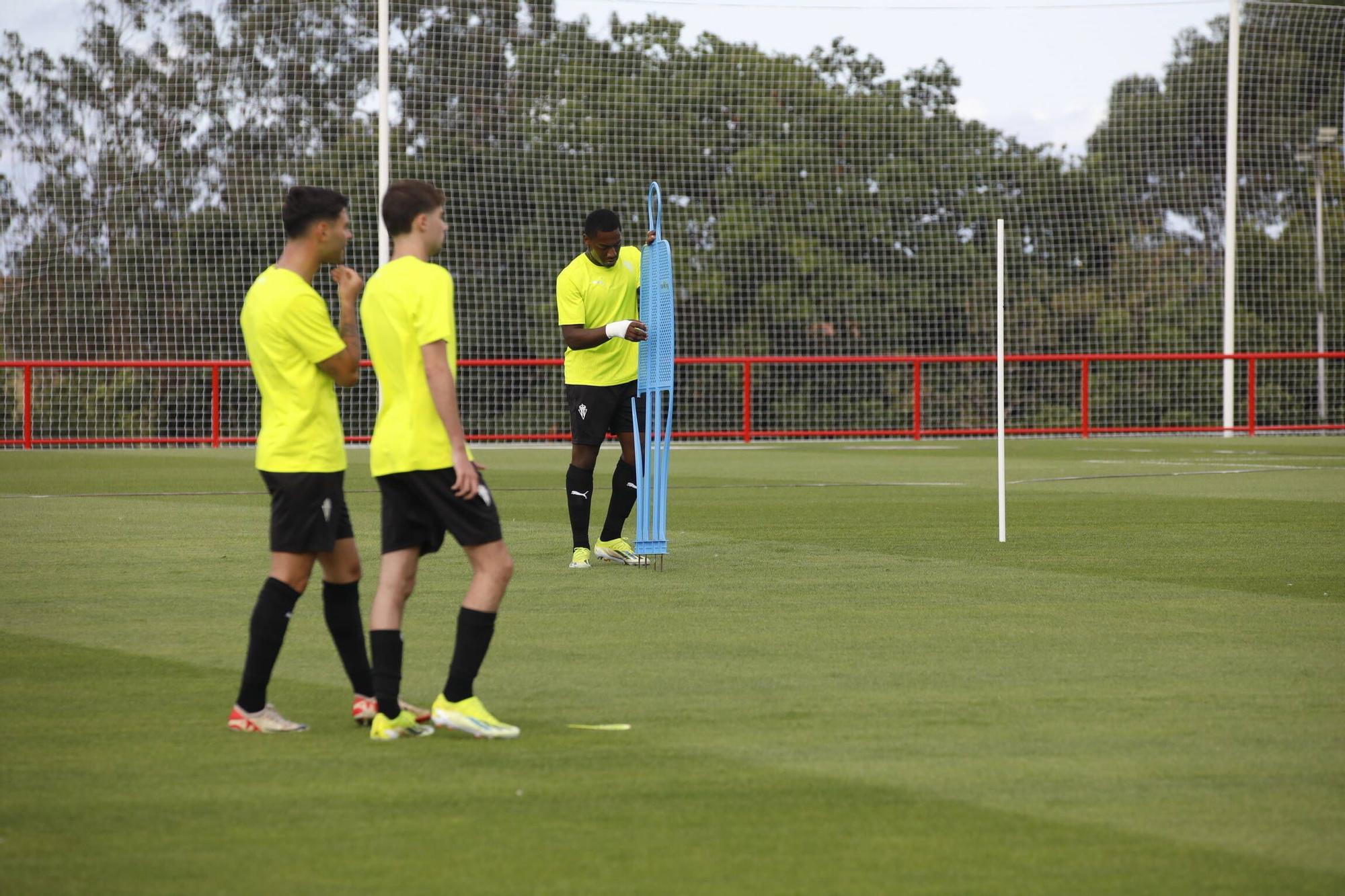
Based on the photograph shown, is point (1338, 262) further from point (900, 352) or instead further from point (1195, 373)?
point (900, 352)

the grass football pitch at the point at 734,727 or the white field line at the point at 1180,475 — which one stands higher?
the white field line at the point at 1180,475

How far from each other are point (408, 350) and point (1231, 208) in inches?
991

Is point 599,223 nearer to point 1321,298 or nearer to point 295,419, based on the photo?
point 295,419

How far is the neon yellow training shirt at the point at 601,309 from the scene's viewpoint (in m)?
9.65

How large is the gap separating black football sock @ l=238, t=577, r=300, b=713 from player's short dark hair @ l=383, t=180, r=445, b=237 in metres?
1.17

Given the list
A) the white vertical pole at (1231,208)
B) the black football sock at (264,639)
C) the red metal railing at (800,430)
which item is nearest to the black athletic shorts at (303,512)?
the black football sock at (264,639)

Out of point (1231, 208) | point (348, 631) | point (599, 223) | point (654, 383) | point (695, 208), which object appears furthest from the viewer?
point (695, 208)

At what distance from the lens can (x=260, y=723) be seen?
200 inches

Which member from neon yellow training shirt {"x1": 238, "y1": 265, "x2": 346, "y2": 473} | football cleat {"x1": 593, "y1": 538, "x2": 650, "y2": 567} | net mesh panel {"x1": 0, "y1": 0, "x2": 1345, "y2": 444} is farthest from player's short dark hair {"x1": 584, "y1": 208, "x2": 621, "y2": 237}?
net mesh panel {"x1": 0, "y1": 0, "x2": 1345, "y2": 444}

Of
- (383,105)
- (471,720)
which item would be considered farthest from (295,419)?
(383,105)

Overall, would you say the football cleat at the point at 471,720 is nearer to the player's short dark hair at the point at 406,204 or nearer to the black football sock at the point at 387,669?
the black football sock at the point at 387,669

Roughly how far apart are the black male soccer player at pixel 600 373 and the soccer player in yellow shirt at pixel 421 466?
14.2ft

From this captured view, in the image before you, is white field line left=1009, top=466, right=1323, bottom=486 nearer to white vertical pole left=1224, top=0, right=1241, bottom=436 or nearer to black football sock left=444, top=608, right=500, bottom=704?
white vertical pole left=1224, top=0, right=1241, bottom=436

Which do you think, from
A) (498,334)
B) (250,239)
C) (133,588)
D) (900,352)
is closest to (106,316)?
(250,239)
